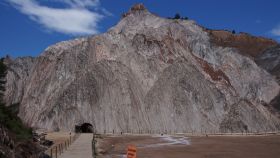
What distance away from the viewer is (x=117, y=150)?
4578 cm

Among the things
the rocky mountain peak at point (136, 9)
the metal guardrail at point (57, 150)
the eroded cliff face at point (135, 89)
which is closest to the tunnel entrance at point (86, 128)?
the eroded cliff face at point (135, 89)

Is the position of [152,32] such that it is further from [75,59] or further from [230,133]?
[230,133]

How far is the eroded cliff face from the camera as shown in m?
73.8

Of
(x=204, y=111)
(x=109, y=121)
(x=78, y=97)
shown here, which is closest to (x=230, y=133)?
(x=204, y=111)

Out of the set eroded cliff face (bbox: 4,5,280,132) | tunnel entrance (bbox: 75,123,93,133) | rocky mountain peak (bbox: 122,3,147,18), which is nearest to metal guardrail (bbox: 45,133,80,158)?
tunnel entrance (bbox: 75,123,93,133)

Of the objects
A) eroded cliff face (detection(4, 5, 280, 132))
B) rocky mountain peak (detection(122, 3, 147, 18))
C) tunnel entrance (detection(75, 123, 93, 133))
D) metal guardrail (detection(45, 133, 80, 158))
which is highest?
rocky mountain peak (detection(122, 3, 147, 18))

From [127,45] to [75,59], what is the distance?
10.7 m

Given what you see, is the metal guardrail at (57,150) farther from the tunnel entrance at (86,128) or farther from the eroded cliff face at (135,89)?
the eroded cliff face at (135,89)

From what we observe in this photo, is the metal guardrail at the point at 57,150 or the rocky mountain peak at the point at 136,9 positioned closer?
the metal guardrail at the point at 57,150

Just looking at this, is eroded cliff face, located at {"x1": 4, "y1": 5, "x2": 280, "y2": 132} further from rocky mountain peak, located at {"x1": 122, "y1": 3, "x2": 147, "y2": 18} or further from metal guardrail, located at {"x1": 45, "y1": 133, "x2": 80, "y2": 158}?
metal guardrail, located at {"x1": 45, "y1": 133, "x2": 80, "y2": 158}

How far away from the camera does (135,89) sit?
79062 millimetres

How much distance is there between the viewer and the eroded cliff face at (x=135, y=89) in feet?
242

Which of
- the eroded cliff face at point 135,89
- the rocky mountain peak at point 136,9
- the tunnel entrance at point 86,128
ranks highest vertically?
the rocky mountain peak at point 136,9

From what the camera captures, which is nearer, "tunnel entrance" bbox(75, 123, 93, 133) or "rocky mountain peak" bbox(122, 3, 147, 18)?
"tunnel entrance" bbox(75, 123, 93, 133)
